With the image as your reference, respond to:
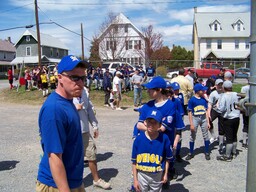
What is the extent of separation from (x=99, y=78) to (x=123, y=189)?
14.5 meters

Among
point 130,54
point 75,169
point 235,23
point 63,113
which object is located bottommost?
point 75,169

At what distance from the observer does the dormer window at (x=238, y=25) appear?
5284cm

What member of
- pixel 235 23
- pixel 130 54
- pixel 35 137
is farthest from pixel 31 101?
pixel 235 23

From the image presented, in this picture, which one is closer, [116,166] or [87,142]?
[87,142]

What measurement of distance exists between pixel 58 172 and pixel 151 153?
1.68 metres

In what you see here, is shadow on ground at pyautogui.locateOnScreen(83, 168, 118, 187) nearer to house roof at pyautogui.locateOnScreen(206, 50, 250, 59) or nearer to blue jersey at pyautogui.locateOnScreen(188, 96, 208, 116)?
blue jersey at pyautogui.locateOnScreen(188, 96, 208, 116)

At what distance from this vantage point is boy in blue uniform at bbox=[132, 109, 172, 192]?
3.62 m

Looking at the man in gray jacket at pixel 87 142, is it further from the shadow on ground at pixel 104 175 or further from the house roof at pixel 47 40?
the house roof at pixel 47 40

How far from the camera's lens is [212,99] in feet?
24.7

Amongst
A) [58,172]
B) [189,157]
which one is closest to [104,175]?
[189,157]

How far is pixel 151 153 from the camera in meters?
3.63

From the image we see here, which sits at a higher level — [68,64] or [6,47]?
[6,47]

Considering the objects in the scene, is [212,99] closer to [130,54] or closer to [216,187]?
[216,187]

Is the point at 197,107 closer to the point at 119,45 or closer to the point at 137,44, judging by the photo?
the point at 119,45
